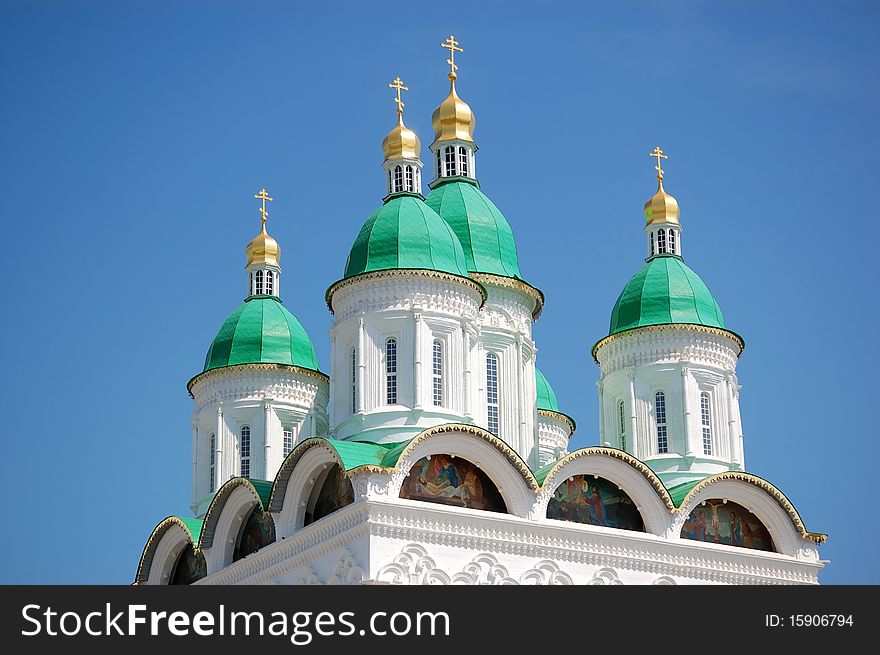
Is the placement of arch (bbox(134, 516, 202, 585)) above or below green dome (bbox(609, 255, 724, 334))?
below

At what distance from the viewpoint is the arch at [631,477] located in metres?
36.9

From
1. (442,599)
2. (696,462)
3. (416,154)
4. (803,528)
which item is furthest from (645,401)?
(442,599)

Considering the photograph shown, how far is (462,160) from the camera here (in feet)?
139

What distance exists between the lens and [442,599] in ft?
93.7

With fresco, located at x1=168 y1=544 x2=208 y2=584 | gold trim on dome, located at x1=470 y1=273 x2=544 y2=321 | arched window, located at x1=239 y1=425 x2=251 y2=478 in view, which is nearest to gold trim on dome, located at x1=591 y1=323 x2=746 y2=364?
gold trim on dome, located at x1=470 y1=273 x2=544 y2=321

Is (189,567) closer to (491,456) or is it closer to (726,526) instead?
(491,456)

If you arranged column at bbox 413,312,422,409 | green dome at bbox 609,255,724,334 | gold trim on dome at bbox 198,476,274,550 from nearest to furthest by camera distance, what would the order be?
column at bbox 413,312,422,409 < gold trim on dome at bbox 198,476,274,550 < green dome at bbox 609,255,724,334

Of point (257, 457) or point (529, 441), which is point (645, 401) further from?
point (257, 457)

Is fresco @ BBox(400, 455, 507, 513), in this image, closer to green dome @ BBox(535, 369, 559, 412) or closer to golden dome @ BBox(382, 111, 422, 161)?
golden dome @ BBox(382, 111, 422, 161)

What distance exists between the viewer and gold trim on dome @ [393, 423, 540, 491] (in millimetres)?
34656

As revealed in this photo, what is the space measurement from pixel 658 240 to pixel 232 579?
13.2 m

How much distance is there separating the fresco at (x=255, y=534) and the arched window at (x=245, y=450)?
4197mm

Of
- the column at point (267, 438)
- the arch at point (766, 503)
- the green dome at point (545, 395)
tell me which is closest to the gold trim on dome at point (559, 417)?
the green dome at point (545, 395)

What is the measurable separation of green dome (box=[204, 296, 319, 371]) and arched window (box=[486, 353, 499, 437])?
5.91 metres
